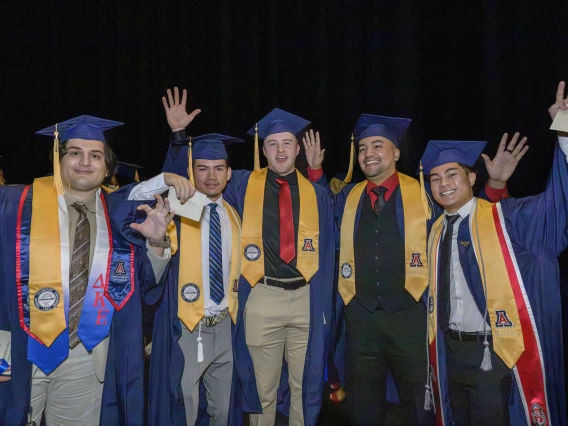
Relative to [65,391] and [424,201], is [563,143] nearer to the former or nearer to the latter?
[424,201]

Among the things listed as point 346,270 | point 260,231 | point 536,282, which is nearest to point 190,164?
point 260,231

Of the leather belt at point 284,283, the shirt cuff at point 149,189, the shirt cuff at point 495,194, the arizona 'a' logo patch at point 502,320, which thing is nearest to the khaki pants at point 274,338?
Answer: the leather belt at point 284,283

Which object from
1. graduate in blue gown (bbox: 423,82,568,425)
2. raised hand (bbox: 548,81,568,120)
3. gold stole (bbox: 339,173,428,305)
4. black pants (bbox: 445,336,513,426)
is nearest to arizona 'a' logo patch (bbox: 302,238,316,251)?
gold stole (bbox: 339,173,428,305)

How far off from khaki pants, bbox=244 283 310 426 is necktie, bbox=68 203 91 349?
1044mm

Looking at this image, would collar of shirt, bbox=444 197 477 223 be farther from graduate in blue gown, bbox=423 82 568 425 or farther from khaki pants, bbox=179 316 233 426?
khaki pants, bbox=179 316 233 426

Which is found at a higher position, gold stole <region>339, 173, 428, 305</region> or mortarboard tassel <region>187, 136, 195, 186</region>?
mortarboard tassel <region>187, 136, 195, 186</region>

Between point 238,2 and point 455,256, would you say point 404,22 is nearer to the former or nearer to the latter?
point 238,2

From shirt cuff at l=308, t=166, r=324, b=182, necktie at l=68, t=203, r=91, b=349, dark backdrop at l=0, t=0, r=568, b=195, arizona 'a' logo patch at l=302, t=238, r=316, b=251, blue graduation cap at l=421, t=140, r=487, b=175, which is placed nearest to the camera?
necktie at l=68, t=203, r=91, b=349

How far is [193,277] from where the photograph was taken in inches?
126

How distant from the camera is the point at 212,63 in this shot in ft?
15.1

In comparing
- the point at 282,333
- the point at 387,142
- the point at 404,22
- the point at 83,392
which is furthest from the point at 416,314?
the point at 404,22

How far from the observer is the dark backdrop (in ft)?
14.1

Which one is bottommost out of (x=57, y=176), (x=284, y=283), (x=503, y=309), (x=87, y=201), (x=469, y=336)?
(x=469, y=336)

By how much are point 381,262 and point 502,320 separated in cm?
73
